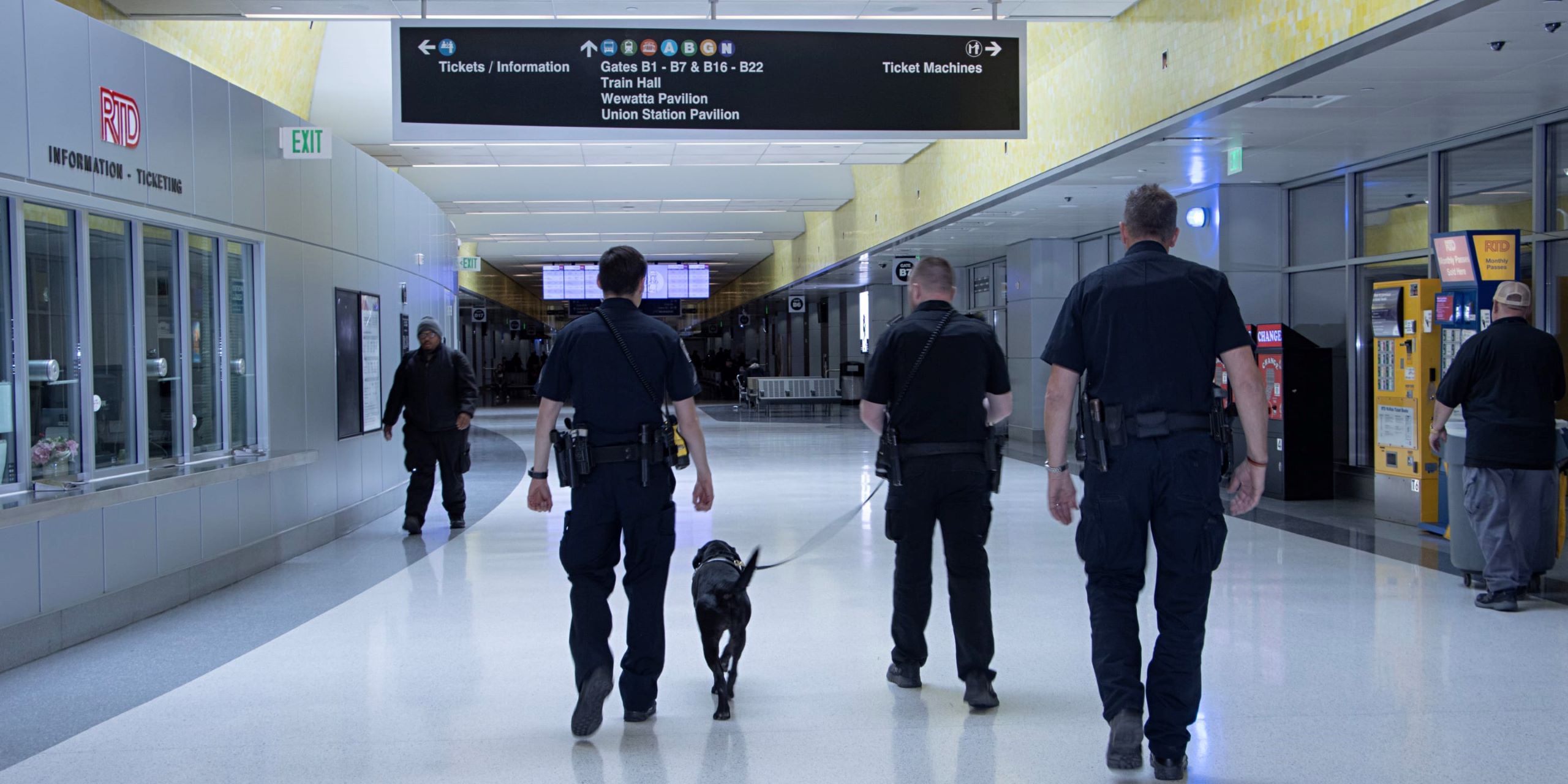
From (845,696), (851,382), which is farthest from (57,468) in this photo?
(851,382)

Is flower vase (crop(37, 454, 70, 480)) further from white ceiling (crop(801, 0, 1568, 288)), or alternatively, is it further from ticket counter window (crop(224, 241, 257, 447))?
white ceiling (crop(801, 0, 1568, 288))

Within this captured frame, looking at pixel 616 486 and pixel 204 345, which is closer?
pixel 616 486

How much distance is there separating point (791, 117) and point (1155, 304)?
13.0 feet

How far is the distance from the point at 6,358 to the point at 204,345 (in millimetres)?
1798

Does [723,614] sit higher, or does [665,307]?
[665,307]

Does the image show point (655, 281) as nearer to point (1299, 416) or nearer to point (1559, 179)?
point (1299, 416)

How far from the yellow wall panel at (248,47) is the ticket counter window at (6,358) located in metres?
2.74

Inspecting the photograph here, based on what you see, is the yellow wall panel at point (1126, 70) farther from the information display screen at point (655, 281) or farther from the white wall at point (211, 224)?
the information display screen at point (655, 281)

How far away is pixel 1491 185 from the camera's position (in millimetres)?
8648

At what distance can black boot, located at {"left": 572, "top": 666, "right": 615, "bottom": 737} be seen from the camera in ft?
12.2

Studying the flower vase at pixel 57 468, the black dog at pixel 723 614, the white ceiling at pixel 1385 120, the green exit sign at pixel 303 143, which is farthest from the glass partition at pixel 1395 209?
the flower vase at pixel 57 468

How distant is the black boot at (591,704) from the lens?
12.2 feet

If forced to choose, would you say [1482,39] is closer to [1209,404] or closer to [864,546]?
[1209,404]

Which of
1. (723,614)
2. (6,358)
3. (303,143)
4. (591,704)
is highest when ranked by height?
(303,143)
